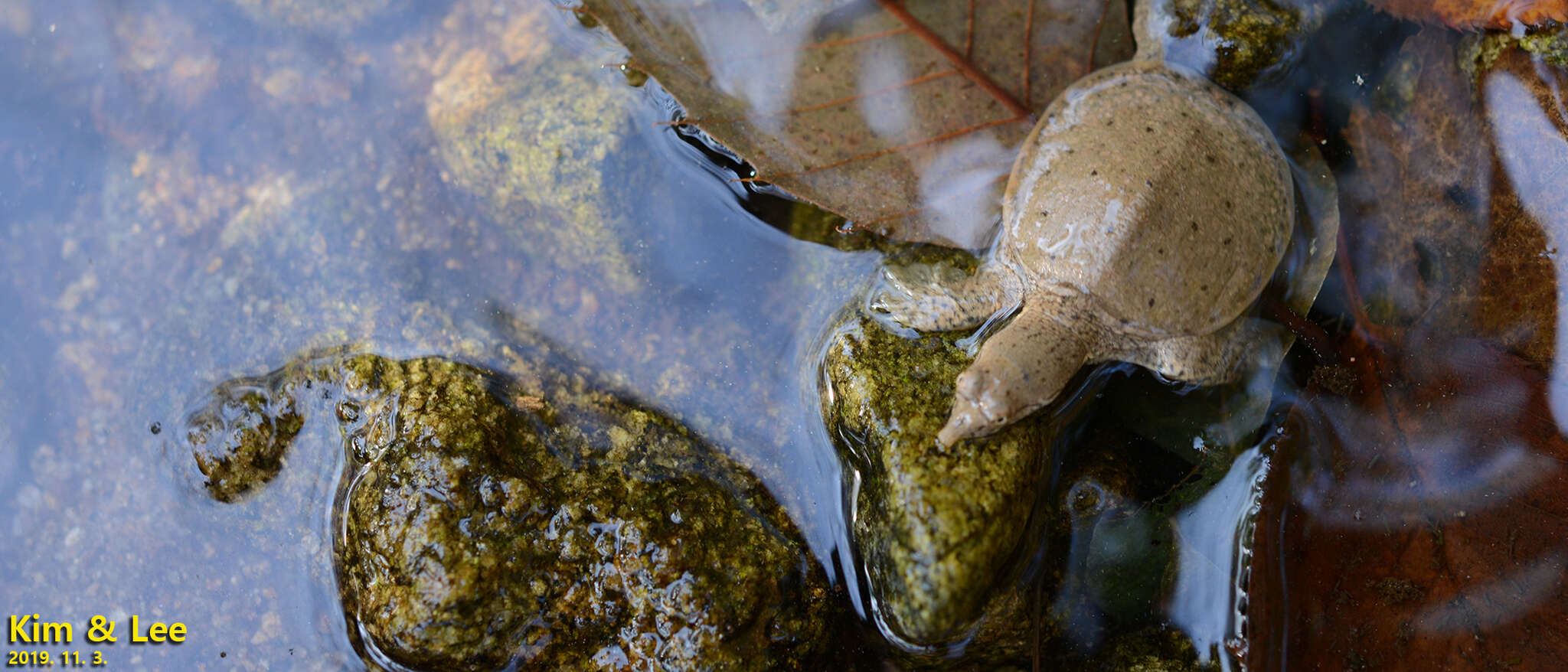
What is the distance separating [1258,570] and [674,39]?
3.39 m

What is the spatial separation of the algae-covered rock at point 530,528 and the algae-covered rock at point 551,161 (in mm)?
753

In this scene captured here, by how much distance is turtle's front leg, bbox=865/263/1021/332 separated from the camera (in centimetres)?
394

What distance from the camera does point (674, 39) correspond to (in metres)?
3.85

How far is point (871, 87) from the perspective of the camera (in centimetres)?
395

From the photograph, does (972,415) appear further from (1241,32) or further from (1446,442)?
(1241,32)

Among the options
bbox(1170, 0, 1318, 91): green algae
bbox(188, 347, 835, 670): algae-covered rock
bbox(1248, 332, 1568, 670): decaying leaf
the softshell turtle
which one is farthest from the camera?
bbox(1170, 0, 1318, 91): green algae

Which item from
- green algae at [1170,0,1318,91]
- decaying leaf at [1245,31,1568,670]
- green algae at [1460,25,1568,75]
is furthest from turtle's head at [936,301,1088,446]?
green algae at [1460,25,1568,75]

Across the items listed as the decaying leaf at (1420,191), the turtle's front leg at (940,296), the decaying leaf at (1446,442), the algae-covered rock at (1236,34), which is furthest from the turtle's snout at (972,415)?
the algae-covered rock at (1236,34)

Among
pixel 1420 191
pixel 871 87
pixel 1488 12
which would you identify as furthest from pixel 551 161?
pixel 1488 12

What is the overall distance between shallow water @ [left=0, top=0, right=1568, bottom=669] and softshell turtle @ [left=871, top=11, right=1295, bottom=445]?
303 mm

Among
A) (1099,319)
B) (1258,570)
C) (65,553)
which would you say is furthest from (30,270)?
(1258,570)

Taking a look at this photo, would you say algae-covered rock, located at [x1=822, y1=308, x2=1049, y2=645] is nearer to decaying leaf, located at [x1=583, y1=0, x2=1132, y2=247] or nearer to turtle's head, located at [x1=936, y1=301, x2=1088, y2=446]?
turtle's head, located at [x1=936, y1=301, x2=1088, y2=446]

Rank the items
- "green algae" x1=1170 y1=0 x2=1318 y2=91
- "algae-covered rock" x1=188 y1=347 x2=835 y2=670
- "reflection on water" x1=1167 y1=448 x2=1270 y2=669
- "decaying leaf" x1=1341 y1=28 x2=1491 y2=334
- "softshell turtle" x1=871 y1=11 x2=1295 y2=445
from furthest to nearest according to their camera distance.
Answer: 1. "green algae" x1=1170 y1=0 x2=1318 y2=91
2. "reflection on water" x1=1167 y1=448 x2=1270 y2=669
3. "decaying leaf" x1=1341 y1=28 x2=1491 y2=334
4. "softshell turtle" x1=871 y1=11 x2=1295 y2=445
5. "algae-covered rock" x1=188 y1=347 x2=835 y2=670

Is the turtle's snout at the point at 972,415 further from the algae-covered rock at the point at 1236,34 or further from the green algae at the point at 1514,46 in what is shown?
the green algae at the point at 1514,46
